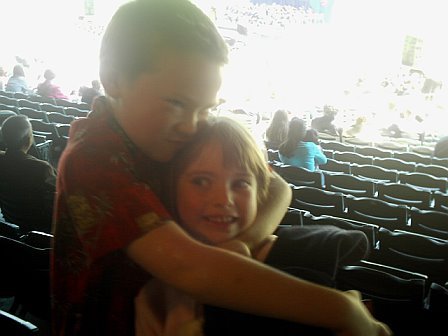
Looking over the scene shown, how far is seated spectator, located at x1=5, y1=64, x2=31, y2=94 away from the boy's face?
397 inches

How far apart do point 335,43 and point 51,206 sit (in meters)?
15.1

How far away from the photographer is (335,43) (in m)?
16.5

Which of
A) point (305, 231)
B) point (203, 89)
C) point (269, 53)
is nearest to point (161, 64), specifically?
point (203, 89)

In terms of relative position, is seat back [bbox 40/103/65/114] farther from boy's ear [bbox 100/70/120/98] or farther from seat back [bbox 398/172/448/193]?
boy's ear [bbox 100/70/120/98]

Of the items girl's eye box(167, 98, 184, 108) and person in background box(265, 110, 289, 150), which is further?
person in background box(265, 110, 289, 150)

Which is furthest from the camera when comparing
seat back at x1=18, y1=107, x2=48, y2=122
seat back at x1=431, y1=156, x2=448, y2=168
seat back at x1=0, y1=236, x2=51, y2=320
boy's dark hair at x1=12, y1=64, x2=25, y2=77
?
boy's dark hair at x1=12, y1=64, x2=25, y2=77

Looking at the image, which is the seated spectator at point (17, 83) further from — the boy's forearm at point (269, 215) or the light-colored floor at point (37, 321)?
the boy's forearm at point (269, 215)

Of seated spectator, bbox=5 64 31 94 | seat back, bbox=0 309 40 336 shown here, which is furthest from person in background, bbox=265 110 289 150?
seated spectator, bbox=5 64 31 94

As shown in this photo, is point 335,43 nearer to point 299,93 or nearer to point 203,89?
point 299,93

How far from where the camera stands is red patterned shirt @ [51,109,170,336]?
733 mm

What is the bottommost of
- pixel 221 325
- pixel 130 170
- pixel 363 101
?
pixel 363 101

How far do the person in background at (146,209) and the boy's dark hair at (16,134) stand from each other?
2640 mm

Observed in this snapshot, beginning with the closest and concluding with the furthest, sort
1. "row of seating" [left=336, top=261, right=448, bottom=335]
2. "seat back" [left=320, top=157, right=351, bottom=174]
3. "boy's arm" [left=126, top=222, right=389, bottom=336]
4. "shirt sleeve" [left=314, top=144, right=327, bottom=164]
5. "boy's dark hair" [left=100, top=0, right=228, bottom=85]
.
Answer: "boy's arm" [left=126, top=222, right=389, bottom=336] → "boy's dark hair" [left=100, top=0, right=228, bottom=85] → "row of seating" [left=336, top=261, right=448, bottom=335] → "shirt sleeve" [left=314, top=144, right=327, bottom=164] → "seat back" [left=320, top=157, right=351, bottom=174]

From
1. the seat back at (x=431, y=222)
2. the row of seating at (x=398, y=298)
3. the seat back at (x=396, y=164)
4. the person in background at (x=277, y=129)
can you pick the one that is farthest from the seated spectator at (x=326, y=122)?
the row of seating at (x=398, y=298)
